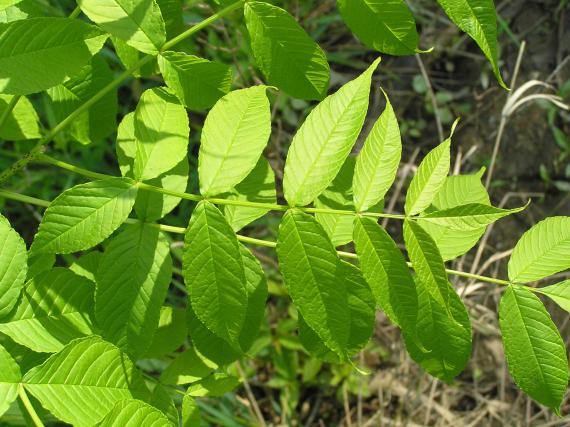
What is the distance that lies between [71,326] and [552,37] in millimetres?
3044

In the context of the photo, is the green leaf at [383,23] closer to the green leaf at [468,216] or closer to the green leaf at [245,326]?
the green leaf at [468,216]

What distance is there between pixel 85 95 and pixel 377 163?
0.76 m

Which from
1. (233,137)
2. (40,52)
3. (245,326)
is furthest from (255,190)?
(40,52)

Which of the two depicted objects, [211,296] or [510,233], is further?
[510,233]

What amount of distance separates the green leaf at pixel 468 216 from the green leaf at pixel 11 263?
0.77m

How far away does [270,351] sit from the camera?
2.91 meters

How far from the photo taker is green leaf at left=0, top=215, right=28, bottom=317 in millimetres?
1204

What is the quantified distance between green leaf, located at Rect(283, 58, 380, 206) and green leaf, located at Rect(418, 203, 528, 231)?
214 mm

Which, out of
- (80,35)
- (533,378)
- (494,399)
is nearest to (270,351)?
(494,399)

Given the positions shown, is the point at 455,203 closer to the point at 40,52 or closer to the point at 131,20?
the point at 131,20

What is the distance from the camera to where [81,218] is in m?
1.24

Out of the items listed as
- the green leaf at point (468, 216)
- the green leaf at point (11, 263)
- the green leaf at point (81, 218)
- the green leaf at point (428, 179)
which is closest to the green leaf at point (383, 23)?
the green leaf at point (428, 179)

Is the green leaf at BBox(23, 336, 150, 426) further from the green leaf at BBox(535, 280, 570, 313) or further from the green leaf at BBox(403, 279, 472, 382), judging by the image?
→ the green leaf at BBox(535, 280, 570, 313)

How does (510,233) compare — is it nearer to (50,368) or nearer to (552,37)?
(552,37)
